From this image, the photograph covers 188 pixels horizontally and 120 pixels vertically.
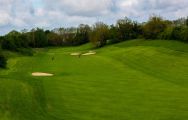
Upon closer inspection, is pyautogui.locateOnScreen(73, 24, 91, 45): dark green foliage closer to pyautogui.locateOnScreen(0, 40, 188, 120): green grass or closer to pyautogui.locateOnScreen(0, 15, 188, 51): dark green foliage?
pyautogui.locateOnScreen(0, 15, 188, 51): dark green foliage

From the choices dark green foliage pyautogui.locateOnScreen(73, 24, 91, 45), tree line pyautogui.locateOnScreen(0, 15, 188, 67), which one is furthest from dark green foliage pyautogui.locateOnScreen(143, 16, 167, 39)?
dark green foliage pyautogui.locateOnScreen(73, 24, 91, 45)

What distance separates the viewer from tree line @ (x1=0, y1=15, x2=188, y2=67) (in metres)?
81.9

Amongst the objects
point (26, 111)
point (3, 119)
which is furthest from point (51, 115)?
point (3, 119)

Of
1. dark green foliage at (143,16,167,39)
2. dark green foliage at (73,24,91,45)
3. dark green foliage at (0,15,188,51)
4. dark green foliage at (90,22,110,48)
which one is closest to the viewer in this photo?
dark green foliage at (0,15,188,51)

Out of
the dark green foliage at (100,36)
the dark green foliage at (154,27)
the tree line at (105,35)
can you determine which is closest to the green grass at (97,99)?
the tree line at (105,35)

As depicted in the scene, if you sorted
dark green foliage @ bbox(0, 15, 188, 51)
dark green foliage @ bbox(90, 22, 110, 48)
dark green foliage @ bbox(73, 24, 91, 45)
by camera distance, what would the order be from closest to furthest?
dark green foliage @ bbox(0, 15, 188, 51) → dark green foliage @ bbox(90, 22, 110, 48) → dark green foliage @ bbox(73, 24, 91, 45)

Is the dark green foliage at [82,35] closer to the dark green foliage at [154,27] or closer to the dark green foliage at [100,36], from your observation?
the dark green foliage at [100,36]

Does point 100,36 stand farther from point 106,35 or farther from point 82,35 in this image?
point 82,35

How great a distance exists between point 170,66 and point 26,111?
30.6 meters

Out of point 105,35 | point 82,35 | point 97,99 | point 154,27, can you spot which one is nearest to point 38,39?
point 82,35

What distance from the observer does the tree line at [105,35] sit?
8194cm

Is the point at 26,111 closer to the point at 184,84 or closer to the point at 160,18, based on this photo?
the point at 184,84

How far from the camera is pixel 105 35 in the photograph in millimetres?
108875

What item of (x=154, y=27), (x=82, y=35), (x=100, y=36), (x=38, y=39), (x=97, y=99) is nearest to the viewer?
(x=97, y=99)
